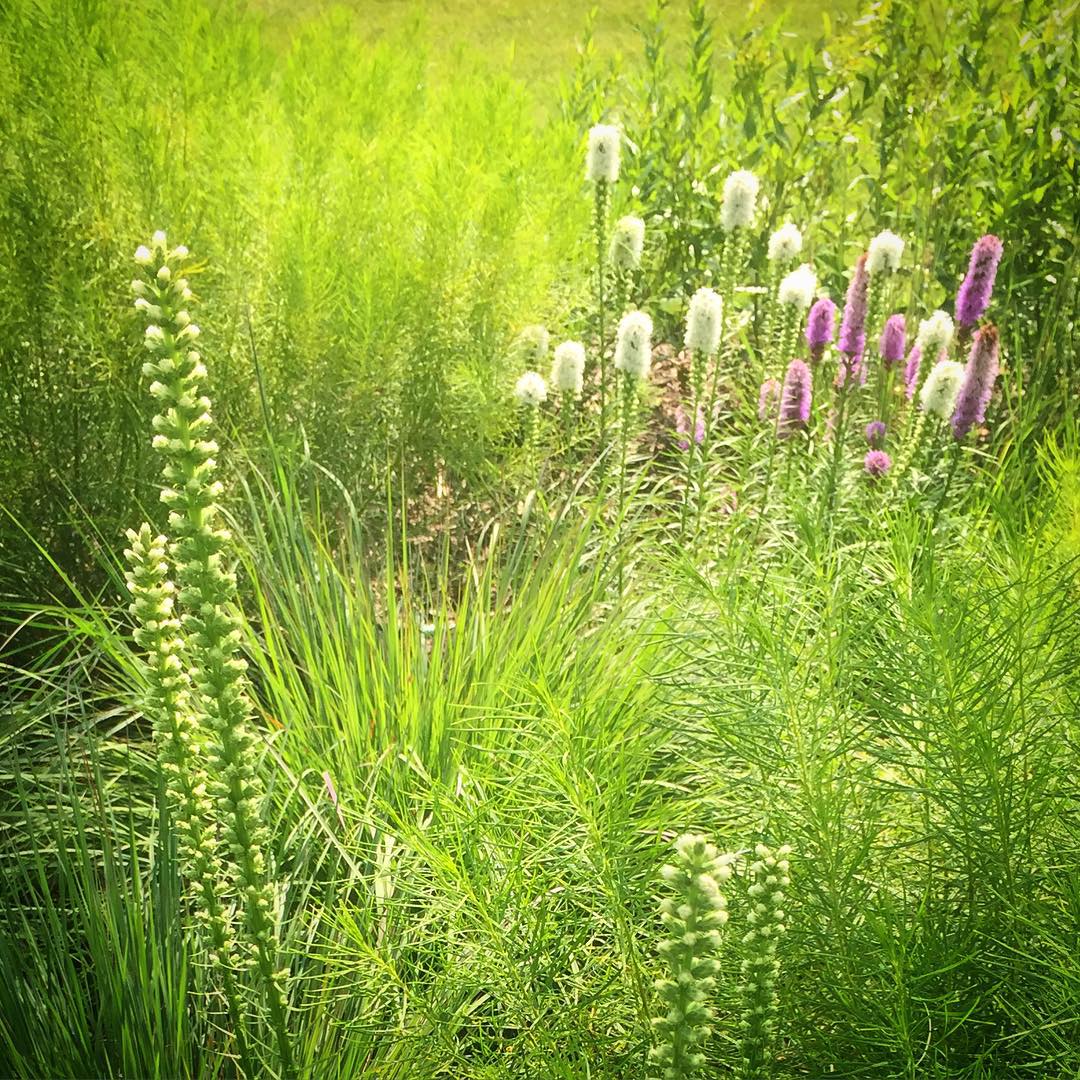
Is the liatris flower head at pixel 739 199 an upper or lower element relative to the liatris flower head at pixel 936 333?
upper

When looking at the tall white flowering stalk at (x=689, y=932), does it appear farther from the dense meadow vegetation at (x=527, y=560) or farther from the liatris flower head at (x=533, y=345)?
the liatris flower head at (x=533, y=345)

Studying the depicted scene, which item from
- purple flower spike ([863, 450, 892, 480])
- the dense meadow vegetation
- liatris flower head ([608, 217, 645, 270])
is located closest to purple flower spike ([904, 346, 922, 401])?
the dense meadow vegetation

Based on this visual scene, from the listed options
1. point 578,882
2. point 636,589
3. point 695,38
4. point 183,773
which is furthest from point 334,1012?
point 695,38

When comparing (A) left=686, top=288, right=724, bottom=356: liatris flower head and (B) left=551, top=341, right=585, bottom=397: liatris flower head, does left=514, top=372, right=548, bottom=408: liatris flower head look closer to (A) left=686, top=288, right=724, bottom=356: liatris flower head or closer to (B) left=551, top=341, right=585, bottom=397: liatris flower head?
(B) left=551, top=341, right=585, bottom=397: liatris flower head

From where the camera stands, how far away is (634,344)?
76.5 inches

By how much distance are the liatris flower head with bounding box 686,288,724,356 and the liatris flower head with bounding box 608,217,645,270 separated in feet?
0.96

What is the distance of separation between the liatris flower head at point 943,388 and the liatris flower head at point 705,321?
41 centimetres

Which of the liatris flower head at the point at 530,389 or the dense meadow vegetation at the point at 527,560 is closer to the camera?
the dense meadow vegetation at the point at 527,560

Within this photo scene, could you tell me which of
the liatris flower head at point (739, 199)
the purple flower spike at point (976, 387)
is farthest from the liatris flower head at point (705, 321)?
the purple flower spike at point (976, 387)

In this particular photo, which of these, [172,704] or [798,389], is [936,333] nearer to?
[798,389]

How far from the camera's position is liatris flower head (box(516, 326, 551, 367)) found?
2.38m

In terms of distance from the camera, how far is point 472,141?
2.54m

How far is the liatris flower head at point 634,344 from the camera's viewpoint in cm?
193

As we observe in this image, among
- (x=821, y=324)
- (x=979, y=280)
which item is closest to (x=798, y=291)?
(x=821, y=324)
